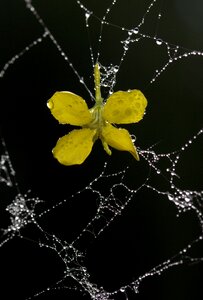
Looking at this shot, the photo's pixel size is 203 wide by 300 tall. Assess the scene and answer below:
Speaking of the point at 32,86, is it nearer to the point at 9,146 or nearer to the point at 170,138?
the point at 9,146

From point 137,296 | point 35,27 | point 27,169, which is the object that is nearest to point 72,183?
point 27,169

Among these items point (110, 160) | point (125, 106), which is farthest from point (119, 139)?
point (110, 160)

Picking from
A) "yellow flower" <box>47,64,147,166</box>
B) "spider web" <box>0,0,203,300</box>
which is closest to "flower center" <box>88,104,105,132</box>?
"yellow flower" <box>47,64,147,166</box>

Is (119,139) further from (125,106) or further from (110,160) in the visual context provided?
(110,160)

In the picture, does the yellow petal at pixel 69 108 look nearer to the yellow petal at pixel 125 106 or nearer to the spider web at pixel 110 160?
the yellow petal at pixel 125 106

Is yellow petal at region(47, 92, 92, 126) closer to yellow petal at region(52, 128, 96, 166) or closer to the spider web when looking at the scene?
yellow petal at region(52, 128, 96, 166)

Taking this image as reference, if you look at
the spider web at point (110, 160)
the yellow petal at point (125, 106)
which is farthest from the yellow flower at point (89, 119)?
the spider web at point (110, 160)

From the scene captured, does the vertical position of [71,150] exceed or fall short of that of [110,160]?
it falls short
